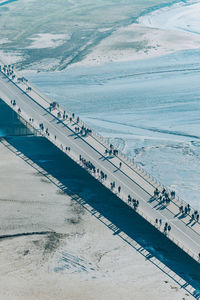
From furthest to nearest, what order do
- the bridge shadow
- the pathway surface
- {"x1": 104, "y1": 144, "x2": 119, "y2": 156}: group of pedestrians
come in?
1. {"x1": 104, "y1": 144, "x2": 119, "y2": 156}: group of pedestrians
2. the pathway surface
3. the bridge shadow

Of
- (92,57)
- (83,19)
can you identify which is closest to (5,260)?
(92,57)

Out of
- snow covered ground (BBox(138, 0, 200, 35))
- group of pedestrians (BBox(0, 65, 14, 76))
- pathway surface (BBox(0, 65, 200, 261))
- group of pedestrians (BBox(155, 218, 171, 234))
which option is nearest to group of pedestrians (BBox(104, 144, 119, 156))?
pathway surface (BBox(0, 65, 200, 261))

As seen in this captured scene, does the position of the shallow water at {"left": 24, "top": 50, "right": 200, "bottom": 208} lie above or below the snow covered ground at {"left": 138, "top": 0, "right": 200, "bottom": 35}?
below

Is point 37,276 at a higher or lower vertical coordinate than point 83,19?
lower

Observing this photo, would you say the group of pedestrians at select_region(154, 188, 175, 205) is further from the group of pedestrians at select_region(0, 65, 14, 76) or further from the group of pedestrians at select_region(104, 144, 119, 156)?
the group of pedestrians at select_region(0, 65, 14, 76)

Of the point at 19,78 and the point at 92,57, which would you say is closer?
the point at 19,78

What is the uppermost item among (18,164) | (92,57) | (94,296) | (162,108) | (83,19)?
(83,19)

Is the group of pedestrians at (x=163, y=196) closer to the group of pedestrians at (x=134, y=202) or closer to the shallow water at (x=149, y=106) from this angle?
the group of pedestrians at (x=134, y=202)

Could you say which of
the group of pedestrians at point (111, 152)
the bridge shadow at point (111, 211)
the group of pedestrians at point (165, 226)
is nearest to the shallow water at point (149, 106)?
the group of pedestrians at point (111, 152)

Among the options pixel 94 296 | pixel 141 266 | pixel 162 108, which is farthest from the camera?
pixel 162 108

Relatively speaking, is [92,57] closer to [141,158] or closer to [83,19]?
[83,19]
